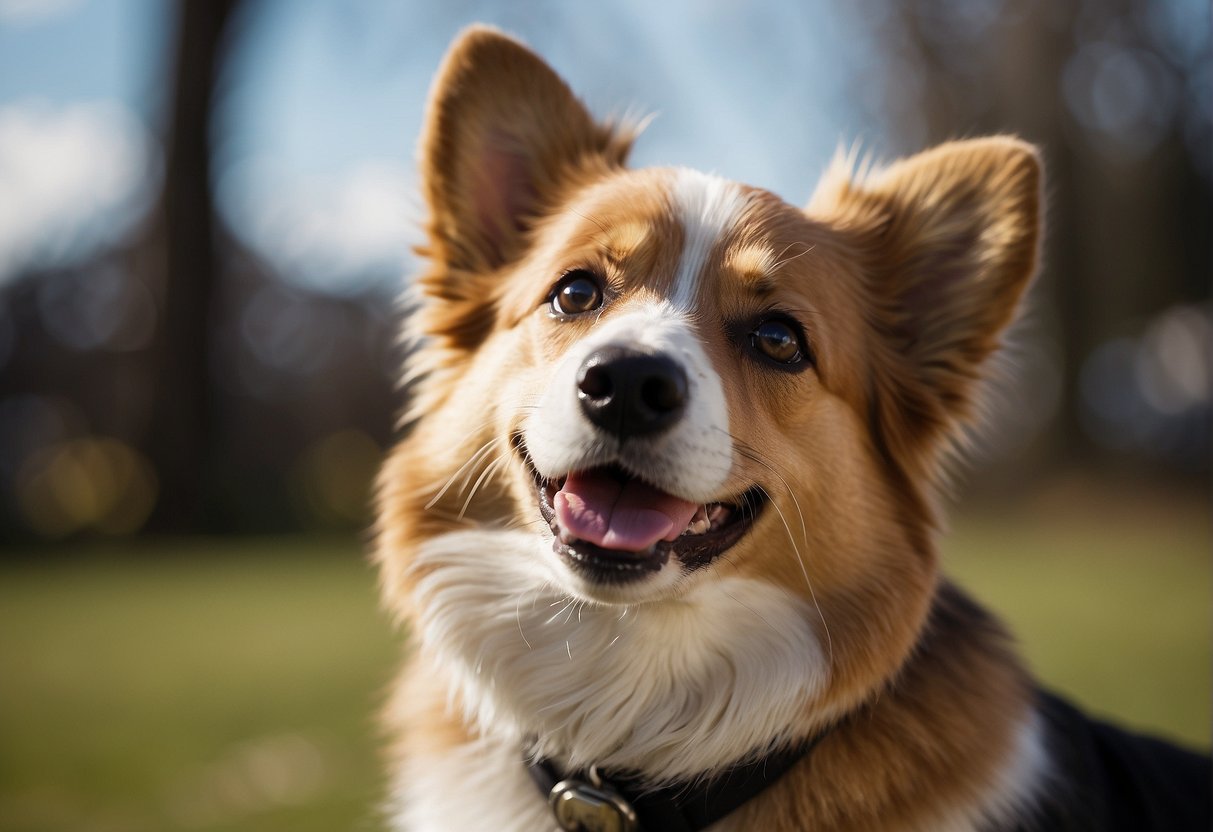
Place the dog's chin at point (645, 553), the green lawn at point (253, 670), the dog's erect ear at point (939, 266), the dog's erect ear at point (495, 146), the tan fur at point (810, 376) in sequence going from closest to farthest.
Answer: the dog's chin at point (645, 553) → the tan fur at point (810, 376) → the dog's erect ear at point (939, 266) → the dog's erect ear at point (495, 146) → the green lawn at point (253, 670)

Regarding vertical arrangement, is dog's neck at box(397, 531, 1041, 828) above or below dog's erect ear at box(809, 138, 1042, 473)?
below

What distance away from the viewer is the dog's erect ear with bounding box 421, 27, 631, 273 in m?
3.12

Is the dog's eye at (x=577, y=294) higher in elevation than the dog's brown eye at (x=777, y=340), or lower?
higher

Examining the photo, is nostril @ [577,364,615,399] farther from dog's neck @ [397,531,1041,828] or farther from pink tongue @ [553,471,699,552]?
dog's neck @ [397,531,1041,828]

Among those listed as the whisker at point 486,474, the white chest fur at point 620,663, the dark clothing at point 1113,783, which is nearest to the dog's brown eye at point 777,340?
the white chest fur at point 620,663

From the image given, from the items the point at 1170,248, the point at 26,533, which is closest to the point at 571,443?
the point at 26,533

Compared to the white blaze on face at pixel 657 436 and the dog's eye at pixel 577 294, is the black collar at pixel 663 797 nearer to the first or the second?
the white blaze on face at pixel 657 436

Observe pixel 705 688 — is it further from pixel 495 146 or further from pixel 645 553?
pixel 495 146

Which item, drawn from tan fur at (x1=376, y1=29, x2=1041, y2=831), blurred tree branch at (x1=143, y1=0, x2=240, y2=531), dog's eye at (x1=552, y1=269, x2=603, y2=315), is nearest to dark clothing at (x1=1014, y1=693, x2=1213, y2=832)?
tan fur at (x1=376, y1=29, x2=1041, y2=831)

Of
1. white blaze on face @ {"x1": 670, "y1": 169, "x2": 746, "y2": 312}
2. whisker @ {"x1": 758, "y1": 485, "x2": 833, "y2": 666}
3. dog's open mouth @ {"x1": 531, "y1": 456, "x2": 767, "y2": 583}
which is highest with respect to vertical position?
white blaze on face @ {"x1": 670, "y1": 169, "x2": 746, "y2": 312}

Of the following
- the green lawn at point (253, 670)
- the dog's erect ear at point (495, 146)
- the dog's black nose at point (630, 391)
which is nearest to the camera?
the dog's black nose at point (630, 391)

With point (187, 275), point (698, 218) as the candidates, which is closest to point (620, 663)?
point (698, 218)

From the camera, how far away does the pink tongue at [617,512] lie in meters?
2.35

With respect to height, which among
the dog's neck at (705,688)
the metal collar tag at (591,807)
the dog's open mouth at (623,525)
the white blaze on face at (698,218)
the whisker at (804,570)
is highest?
the white blaze on face at (698,218)
